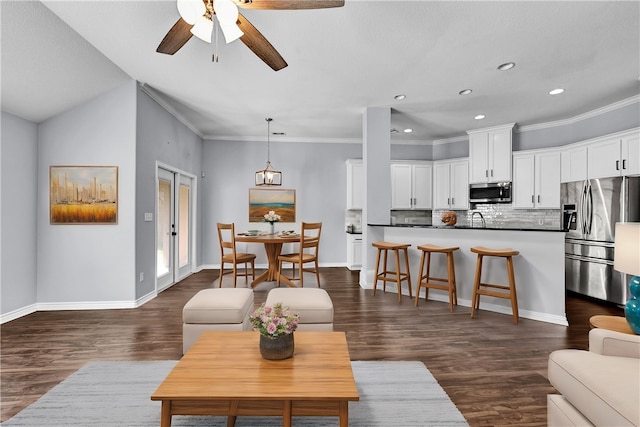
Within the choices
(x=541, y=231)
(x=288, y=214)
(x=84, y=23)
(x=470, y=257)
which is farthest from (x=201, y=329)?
(x=288, y=214)

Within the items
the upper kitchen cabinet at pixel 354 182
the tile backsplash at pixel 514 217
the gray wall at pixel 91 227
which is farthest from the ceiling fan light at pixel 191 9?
the tile backsplash at pixel 514 217

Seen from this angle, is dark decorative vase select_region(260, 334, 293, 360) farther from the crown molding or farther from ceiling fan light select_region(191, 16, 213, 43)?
the crown molding

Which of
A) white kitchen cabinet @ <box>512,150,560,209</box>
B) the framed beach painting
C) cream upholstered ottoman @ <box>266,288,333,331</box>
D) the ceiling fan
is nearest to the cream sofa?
cream upholstered ottoman @ <box>266,288,333,331</box>

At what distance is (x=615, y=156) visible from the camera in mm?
4043

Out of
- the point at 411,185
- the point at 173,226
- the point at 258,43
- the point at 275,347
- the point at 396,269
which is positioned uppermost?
the point at 258,43

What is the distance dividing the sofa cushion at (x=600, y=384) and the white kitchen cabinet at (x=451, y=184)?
16.1 feet

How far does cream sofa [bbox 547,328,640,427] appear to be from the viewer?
112cm

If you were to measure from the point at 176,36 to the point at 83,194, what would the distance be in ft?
8.53

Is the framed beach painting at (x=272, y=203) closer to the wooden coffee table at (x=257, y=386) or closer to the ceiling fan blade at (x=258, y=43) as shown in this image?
the ceiling fan blade at (x=258, y=43)

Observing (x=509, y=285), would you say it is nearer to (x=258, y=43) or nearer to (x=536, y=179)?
(x=536, y=179)

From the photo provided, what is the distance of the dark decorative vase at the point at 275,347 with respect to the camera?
5.12 ft

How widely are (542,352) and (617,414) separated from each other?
1752 mm

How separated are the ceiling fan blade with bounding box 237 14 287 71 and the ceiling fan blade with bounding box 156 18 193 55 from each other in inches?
14.4

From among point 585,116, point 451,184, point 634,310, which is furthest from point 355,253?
point 634,310
